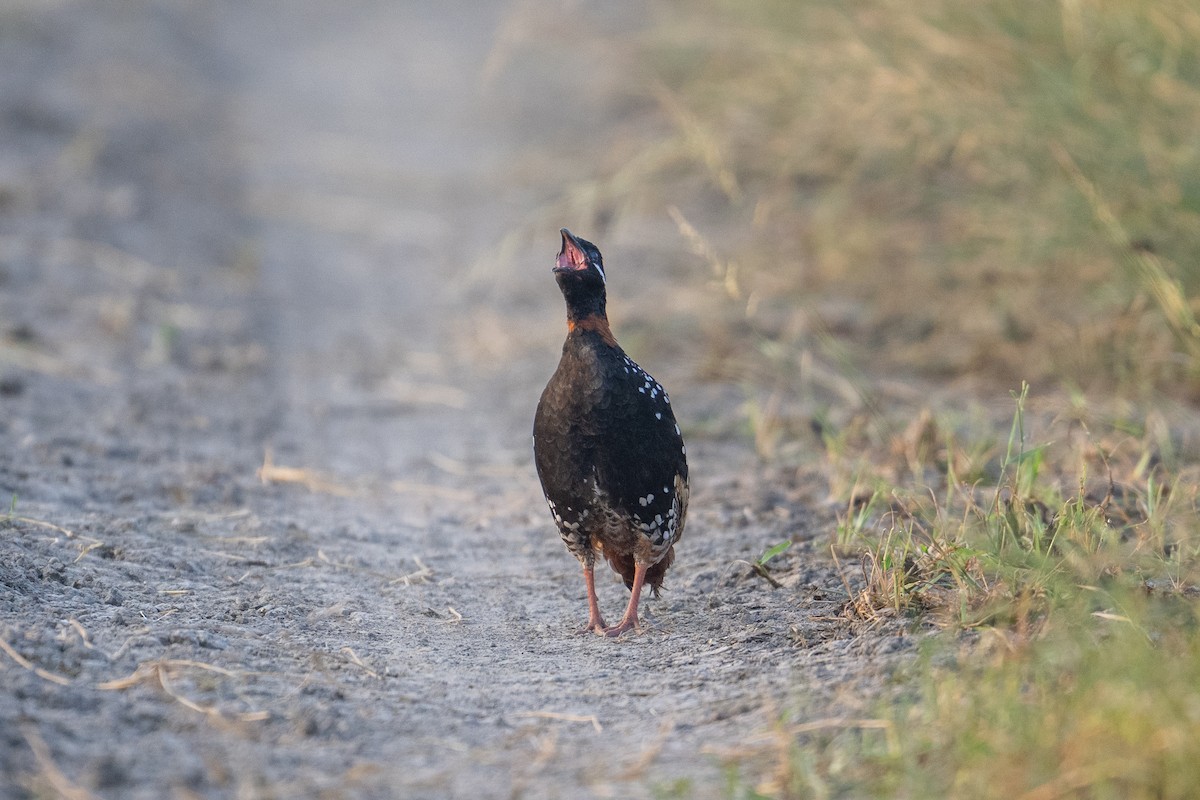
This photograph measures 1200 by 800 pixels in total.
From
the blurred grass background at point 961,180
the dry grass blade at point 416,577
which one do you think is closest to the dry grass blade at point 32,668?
the dry grass blade at point 416,577

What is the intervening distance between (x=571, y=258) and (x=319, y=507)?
1695 millimetres

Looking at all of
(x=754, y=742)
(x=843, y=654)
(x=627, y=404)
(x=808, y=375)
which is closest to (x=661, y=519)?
(x=627, y=404)

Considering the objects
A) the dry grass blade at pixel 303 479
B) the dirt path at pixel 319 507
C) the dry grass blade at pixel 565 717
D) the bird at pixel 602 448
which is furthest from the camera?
the dry grass blade at pixel 303 479

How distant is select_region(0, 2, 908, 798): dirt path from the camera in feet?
8.95

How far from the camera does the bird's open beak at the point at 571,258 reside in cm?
366

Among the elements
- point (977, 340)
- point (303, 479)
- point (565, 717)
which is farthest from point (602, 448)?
point (977, 340)

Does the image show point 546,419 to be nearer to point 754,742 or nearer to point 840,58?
point 754,742

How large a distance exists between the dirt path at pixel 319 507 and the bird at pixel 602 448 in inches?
11.6

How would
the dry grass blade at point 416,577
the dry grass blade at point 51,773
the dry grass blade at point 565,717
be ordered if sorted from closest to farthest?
the dry grass blade at point 51,773, the dry grass blade at point 565,717, the dry grass blade at point 416,577

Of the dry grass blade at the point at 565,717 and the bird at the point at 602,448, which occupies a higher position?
the bird at the point at 602,448

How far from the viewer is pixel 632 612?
3.72 m

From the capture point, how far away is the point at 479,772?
262 cm

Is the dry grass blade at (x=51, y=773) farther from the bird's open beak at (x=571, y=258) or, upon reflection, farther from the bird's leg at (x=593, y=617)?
the bird's open beak at (x=571, y=258)

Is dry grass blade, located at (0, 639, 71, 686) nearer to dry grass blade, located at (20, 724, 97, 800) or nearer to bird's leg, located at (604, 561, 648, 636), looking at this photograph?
dry grass blade, located at (20, 724, 97, 800)
